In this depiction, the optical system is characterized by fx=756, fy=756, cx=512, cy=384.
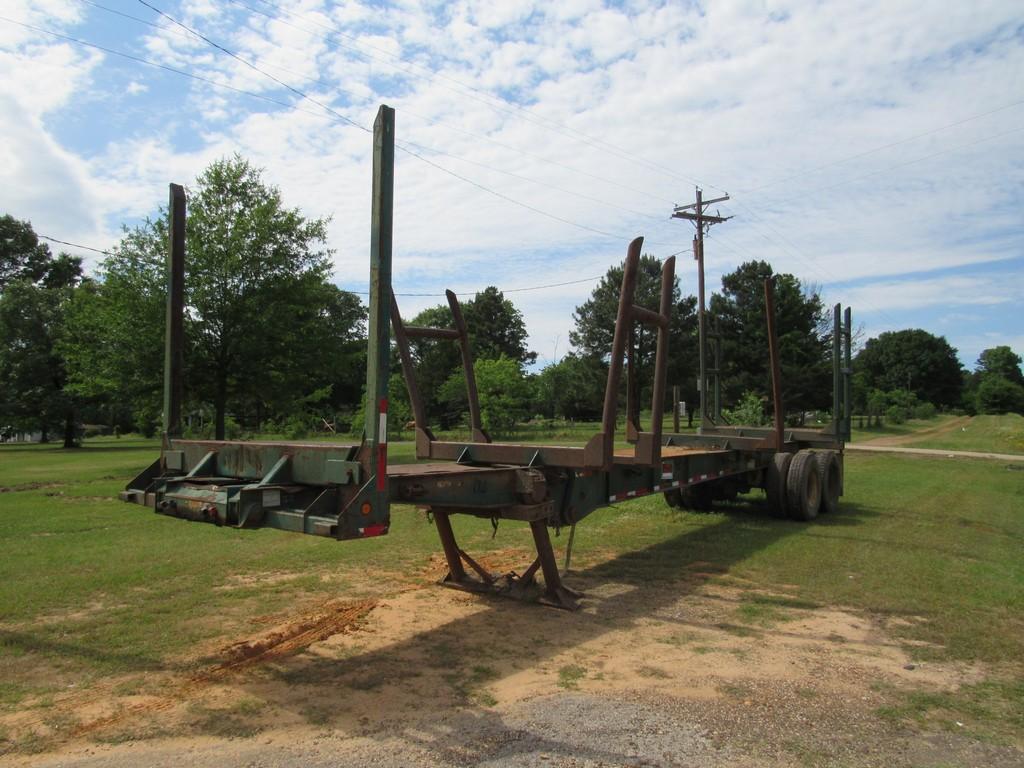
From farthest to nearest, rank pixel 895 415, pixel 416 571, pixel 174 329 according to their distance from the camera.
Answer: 1. pixel 895 415
2. pixel 416 571
3. pixel 174 329

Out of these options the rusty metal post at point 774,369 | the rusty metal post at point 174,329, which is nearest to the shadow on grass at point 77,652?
the rusty metal post at point 174,329

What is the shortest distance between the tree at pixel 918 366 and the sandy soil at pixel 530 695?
110 m

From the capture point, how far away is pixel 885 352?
11044cm

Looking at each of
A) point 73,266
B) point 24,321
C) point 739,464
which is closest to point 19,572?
point 739,464

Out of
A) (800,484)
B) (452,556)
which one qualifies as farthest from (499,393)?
(452,556)

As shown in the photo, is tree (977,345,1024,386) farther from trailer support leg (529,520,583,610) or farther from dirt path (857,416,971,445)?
trailer support leg (529,520,583,610)

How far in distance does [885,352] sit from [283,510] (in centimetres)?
11987

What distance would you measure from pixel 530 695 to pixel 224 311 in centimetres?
2037

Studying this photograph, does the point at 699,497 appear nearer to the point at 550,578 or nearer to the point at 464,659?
the point at 550,578

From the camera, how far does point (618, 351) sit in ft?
20.4

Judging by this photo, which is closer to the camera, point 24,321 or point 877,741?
point 877,741

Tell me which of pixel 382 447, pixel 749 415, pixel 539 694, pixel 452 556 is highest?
pixel 749 415

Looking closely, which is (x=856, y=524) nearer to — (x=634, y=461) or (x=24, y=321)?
(x=634, y=461)

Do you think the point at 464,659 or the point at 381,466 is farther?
the point at 464,659
